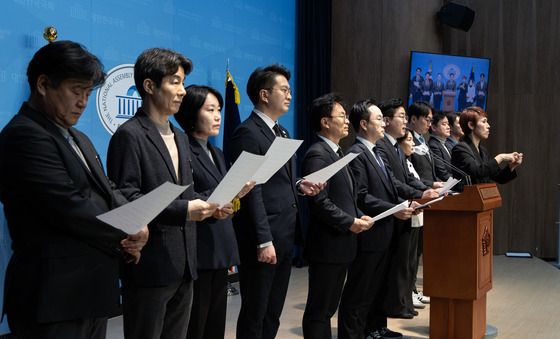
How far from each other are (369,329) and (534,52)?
18.8 ft

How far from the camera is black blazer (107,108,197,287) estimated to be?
7.43ft

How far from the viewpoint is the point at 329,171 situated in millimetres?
2863

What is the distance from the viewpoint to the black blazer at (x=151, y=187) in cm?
226

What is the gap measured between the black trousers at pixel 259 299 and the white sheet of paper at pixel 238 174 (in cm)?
97

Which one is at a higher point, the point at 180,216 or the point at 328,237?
the point at 180,216

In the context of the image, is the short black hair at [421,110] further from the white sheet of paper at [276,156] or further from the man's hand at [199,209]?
the man's hand at [199,209]

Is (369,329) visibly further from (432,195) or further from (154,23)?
(154,23)

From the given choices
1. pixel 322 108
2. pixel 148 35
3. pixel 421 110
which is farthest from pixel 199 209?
pixel 421 110

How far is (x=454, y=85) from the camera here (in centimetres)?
836

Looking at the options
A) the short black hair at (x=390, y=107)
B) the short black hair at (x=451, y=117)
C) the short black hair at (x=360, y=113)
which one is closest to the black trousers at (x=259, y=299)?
the short black hair at (x=360, y=113)

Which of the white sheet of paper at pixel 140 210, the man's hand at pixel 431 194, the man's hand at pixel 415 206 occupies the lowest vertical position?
the man's hand at pixel 415 206

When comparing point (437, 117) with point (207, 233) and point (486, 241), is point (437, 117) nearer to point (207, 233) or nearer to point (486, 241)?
point (486, 241)

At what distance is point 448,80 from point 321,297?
18.5ft

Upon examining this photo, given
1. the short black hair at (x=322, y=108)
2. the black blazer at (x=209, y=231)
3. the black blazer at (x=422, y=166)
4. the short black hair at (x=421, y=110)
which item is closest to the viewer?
the black blazer at (x=209, y=231)
